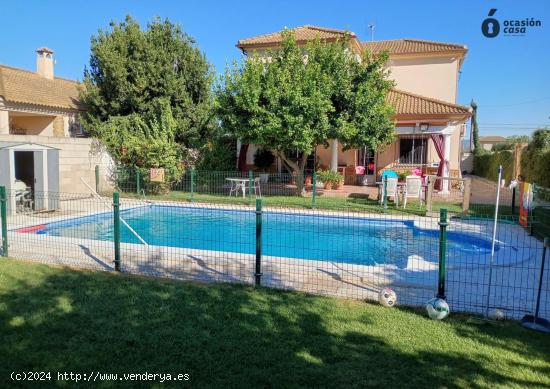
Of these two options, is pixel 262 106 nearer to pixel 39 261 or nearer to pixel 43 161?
pixel 43 161

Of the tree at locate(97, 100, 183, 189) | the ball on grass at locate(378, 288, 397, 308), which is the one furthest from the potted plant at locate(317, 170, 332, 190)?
the ball on grass at locate(378, 288, 397, 308)

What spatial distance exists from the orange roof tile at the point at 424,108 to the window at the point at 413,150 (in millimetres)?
1868

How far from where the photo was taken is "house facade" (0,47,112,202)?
13703 millimetres

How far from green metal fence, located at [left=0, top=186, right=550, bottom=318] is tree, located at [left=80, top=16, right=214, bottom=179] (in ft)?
19.9

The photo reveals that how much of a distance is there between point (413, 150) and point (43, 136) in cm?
1815

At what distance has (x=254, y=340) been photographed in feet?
14.2

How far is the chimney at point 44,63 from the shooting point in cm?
2708

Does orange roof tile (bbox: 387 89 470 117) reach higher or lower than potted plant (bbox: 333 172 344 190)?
higher

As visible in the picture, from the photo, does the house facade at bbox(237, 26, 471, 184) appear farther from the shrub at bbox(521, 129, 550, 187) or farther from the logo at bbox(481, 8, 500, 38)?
the logo at bbox(481, 8, 500, 38)

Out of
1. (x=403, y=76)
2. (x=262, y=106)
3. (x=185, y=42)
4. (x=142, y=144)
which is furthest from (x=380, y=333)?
(x=403, y=76)

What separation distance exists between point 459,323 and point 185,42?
2124 cm

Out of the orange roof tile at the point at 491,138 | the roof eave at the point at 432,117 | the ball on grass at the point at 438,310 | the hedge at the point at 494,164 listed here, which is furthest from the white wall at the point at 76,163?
the orange roof tile at the point at 491,138

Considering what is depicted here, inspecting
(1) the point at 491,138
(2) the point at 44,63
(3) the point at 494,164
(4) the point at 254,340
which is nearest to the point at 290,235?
(4) the point at 254,340

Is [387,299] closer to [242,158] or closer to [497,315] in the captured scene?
[497,315]
